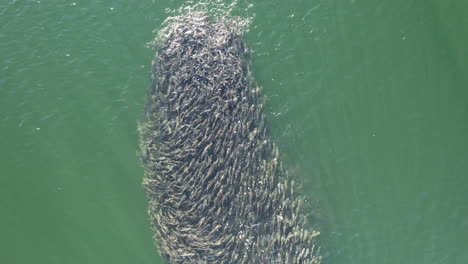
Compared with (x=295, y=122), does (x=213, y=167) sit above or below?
below

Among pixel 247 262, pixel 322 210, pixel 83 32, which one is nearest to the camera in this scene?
pixel 247 262

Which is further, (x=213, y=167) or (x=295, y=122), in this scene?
(x=295, y=122)

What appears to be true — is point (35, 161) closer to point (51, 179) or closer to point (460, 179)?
point (51, 179)

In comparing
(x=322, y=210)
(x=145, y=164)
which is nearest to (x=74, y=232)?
(x=145, y=164)

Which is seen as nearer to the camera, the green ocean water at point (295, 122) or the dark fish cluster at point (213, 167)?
the dark fish cluster at point (213, 167)
